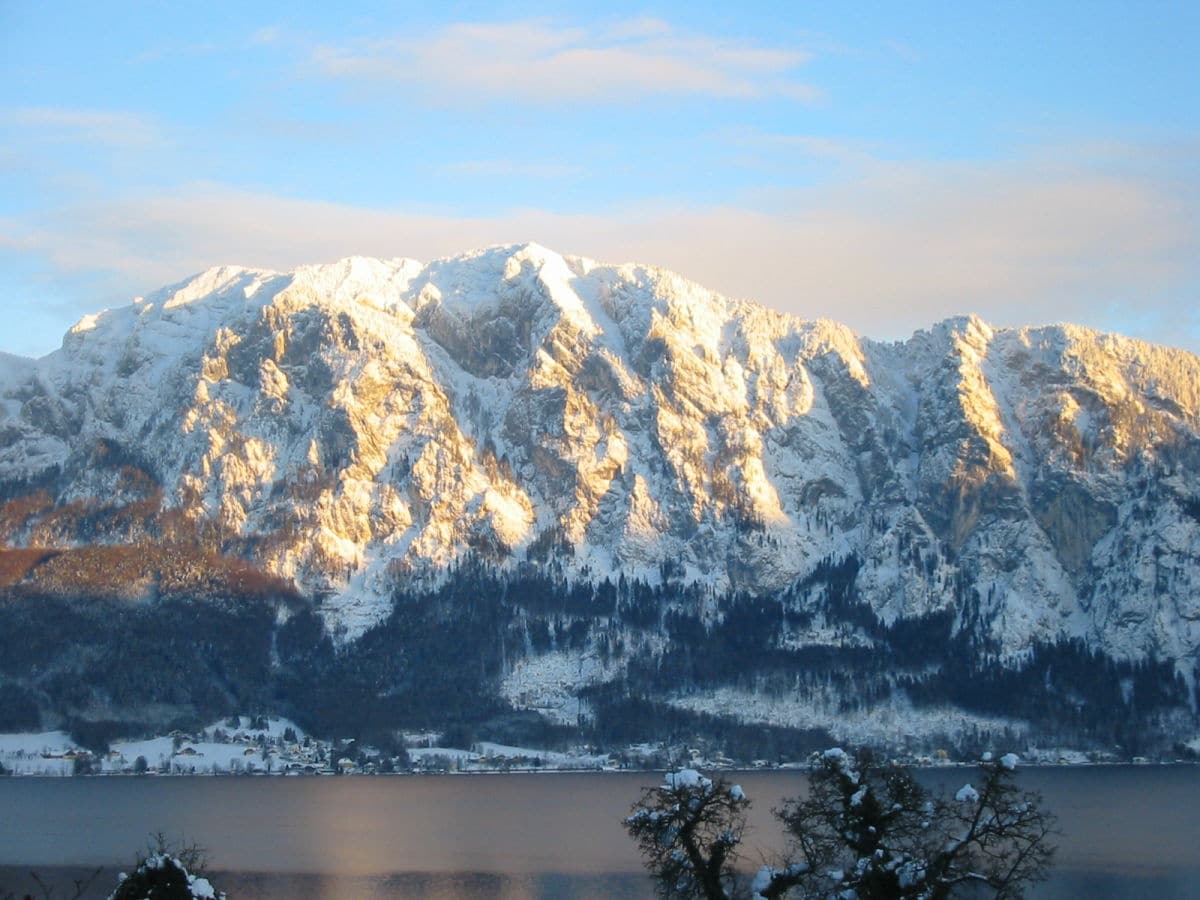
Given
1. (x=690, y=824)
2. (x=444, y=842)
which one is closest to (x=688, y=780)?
(x=690, y=824)

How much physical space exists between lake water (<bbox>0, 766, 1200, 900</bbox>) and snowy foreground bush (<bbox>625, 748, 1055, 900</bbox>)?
1797 inches

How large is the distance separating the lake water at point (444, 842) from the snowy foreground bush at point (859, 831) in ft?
150

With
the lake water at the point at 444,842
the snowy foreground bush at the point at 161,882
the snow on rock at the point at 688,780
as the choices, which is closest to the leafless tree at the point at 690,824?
the snow on rock at the point at 688,780

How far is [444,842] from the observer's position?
148625 mm

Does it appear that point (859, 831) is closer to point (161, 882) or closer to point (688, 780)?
point (688, 780)

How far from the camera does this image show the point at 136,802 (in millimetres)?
190750

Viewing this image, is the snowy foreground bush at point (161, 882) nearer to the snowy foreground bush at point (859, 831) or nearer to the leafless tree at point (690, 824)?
the snowy foreground bush at point (859, 831)

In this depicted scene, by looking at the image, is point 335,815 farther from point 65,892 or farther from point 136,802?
point 65,892

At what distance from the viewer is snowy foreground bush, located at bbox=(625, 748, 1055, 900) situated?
154 feet

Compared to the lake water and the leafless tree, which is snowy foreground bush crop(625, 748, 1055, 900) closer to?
the leafless tree

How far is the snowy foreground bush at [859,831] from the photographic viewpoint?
47.0m

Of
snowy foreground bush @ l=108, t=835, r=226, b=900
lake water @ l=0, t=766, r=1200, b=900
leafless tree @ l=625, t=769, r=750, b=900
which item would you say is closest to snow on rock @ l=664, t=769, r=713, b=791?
leafless tree @ l=625, t=769, r=750, b=900

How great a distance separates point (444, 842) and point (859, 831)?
103784 mm

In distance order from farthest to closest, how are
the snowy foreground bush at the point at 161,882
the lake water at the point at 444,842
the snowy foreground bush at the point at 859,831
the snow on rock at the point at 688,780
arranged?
the lake water at the point at 444,842 < the snow on rock at the point at 688,780 < the snowy foreground bush at the point at 859,831 < the snowy foreground bush at the point at 161,882
